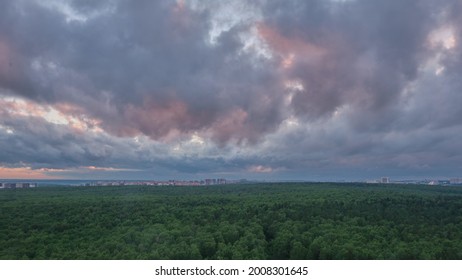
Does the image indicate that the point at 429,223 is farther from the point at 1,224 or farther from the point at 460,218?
the point at 1,224

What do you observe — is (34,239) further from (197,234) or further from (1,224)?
(197,234)

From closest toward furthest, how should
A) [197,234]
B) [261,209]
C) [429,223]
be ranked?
[197,234], [429,223], [261,209]

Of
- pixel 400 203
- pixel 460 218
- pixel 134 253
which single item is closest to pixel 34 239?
pixel 134 253

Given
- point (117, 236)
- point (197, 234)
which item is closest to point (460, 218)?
point (197, 234)

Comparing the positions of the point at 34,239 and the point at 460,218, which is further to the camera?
the point at 460,218
